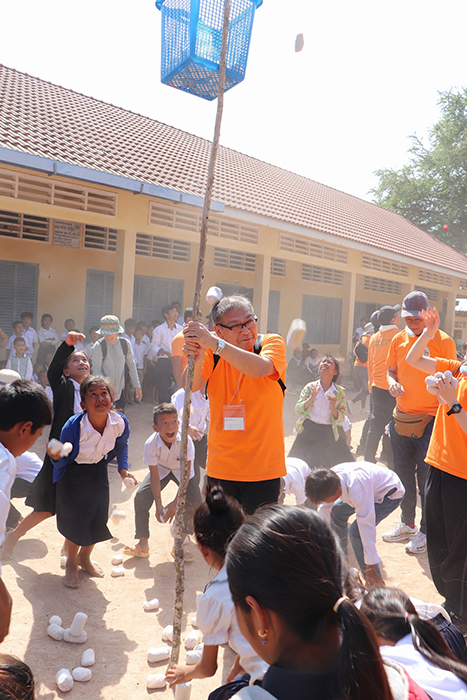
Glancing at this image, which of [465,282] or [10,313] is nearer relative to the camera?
[10,313]

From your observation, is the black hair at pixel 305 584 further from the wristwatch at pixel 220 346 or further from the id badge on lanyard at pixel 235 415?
the id badge on lanyard at pixel 235 415

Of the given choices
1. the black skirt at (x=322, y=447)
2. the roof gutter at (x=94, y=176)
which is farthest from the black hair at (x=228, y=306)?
the roof gutter at (x=94, y=176)

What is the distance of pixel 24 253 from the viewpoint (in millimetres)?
9547

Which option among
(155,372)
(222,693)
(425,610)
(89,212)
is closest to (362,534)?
(425,610)

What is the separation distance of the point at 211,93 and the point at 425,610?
103 inches

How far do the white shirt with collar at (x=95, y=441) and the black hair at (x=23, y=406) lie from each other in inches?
48.0

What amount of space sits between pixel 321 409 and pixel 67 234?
6781 millimetres

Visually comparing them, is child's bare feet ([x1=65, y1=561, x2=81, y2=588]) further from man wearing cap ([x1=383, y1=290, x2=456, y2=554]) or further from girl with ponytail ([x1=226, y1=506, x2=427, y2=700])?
girl with ponytail ([x1=226, y1=506, x2=427, y2=700])

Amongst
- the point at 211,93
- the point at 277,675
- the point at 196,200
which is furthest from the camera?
the point at 196,200

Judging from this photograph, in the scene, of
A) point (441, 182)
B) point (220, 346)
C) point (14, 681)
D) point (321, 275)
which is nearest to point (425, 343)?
point (220, 346)

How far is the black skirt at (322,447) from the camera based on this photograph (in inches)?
207

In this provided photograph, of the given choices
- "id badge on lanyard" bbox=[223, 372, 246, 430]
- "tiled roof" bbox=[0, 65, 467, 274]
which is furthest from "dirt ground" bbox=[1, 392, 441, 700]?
"tiled roof" bbox=[0, 65, 467, 274]

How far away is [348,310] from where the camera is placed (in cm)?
1486

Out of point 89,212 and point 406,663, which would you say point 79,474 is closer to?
point 406,663
